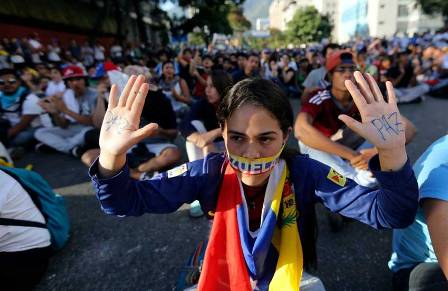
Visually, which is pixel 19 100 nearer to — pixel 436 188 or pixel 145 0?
pixel 436 188

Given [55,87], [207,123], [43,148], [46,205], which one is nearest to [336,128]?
[207,123]

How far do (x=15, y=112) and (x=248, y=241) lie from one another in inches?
201

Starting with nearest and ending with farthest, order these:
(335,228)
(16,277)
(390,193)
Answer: (390,193) < (16,277) < (335,228)

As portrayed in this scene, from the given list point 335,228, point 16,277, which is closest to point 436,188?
point 335,228

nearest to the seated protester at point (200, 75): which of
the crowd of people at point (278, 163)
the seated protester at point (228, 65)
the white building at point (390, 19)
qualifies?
the seated protester at point (228, 65)

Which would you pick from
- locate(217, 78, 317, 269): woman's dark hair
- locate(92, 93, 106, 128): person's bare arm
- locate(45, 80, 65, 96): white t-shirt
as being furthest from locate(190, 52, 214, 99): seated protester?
locate(217, 78, 317, 269): woman's dark hair

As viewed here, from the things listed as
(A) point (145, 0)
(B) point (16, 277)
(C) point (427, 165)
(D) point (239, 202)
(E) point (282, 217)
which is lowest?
(B) point (16, 277)

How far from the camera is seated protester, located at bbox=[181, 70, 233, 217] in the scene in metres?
3.12

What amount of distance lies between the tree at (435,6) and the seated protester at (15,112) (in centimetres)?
3574

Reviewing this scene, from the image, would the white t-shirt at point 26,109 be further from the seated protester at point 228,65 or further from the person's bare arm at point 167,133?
the seated protester at point 228,65

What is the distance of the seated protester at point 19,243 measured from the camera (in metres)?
1.90

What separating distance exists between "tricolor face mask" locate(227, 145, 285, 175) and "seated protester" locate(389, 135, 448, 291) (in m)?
0.58

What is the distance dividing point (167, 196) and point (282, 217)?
0.52 meters

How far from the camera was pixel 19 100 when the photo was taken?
200 inches
